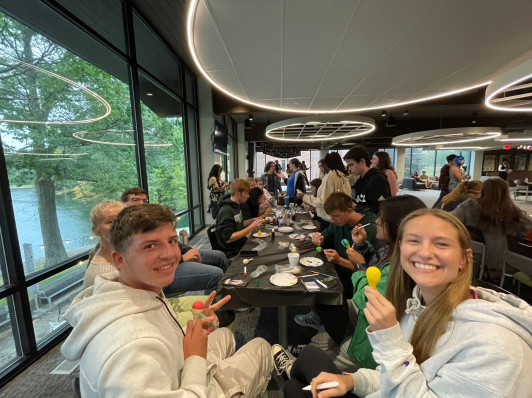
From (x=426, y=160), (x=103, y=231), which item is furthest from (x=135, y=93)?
(x=426, y=160)

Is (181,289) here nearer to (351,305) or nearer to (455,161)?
(351,305)

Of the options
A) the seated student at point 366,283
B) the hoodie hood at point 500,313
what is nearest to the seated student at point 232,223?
the seated student at point 366,283

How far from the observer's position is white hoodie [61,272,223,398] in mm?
608

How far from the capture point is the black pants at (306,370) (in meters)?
1.07

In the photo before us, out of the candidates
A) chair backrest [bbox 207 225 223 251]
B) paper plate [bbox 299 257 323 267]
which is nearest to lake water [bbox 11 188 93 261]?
chair backrest [bbox 207 225 223 251]

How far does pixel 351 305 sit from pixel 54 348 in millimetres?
2639

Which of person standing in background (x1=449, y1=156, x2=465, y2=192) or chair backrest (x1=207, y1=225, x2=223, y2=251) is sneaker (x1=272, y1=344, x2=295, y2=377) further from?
person standing in background (x1=449, y1=156, x2=465, y2=192)

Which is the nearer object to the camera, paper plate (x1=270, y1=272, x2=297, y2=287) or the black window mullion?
paper plate (x1=270, y1=272, x2=297, y2=287)

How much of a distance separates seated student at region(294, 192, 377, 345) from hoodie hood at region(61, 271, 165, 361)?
1264mm

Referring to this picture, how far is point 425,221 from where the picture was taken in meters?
0.86

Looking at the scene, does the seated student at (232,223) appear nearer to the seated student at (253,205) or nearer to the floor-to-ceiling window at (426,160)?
the seated student at (253,205)

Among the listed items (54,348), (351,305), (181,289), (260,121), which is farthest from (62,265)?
(260,121)

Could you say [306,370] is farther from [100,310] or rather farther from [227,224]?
[227,224]

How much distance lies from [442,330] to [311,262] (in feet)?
3.63
